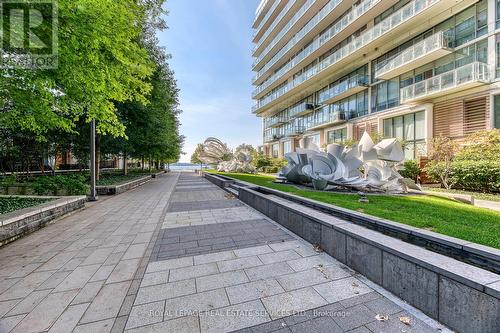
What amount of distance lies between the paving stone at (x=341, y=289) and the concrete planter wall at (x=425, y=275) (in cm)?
25

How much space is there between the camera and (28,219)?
5.43m

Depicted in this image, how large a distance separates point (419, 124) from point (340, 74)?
11792mm

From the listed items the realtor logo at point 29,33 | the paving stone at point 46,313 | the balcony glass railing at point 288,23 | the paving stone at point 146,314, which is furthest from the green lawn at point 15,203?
the balcony glass railing at point 288,23

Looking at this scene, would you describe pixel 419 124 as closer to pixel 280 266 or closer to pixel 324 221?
pixel 324 221

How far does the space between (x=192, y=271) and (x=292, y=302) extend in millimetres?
1698

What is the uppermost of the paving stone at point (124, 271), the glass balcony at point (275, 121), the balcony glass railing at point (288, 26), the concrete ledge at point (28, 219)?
the balcony glass railing at point (288, 26)

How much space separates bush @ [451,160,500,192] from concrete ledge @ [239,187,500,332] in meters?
11.1

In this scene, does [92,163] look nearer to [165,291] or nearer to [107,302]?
[107,302]

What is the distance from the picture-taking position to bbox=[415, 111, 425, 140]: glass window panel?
18.0 m

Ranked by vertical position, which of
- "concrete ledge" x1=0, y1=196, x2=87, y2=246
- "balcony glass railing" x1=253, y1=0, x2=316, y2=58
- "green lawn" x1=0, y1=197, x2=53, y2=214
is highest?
"balcony glass railing" x1=253, y1=0, x2=316, y2=58

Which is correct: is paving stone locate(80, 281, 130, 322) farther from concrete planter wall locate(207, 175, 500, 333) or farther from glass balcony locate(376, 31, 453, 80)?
glass balcony locate(376, 31, 453, 80)

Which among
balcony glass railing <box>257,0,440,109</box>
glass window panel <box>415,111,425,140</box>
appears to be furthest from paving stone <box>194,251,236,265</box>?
balcony glass railing <box>257,0,440,109</box>

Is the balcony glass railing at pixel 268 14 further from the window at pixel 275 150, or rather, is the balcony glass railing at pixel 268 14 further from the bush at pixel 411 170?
the bush at pixel 411 170

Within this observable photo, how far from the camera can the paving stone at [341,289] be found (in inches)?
114
